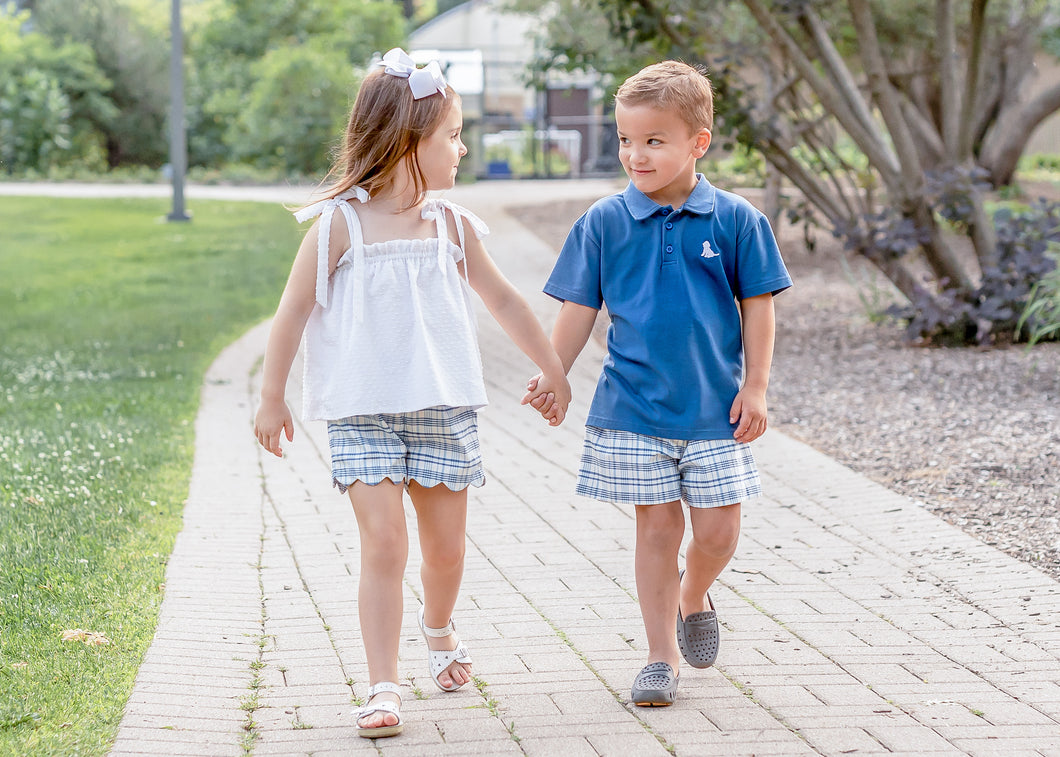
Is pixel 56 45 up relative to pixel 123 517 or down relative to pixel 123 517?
up

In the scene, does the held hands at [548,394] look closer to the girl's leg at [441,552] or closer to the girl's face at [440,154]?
the girl's leg at [441,552]

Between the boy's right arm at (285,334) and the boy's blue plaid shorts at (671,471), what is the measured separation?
76 cm

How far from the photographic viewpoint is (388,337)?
3.00 m

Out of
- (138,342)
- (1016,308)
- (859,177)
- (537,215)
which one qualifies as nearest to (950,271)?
(1016,308)

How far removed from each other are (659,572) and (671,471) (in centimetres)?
27

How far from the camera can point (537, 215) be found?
1858 centimetres

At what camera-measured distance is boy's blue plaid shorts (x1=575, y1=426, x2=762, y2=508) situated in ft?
10.2

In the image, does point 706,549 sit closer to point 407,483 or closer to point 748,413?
point 748,413

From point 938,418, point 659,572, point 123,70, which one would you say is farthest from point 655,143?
point 123,70

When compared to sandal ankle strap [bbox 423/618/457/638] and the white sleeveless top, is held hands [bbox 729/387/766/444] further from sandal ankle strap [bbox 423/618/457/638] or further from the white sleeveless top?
sandal ankle strap [bbox 423/618/457/638]

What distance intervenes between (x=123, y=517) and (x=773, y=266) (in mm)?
2766

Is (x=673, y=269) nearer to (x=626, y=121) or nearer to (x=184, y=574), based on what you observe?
(x=626, y=121)

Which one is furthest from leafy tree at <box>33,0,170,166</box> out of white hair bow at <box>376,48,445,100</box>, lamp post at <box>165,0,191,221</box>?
white hair bow at <box>376,48,445,100</box>

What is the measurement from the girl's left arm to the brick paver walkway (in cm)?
79
